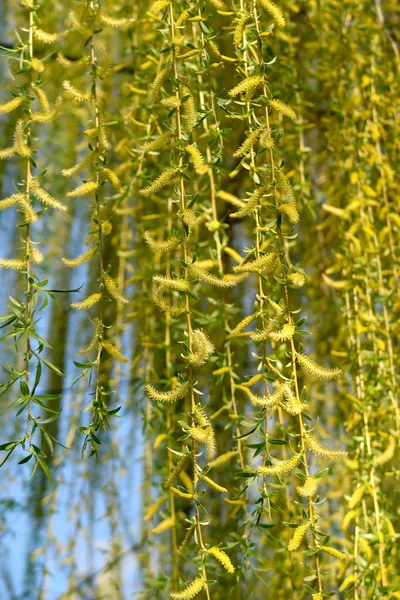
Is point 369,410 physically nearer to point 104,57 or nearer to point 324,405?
point 324,405

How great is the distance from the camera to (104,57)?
0.86 meters

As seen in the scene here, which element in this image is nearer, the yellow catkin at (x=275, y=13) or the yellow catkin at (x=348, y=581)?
the yellow catkin at (x=275, y=13)

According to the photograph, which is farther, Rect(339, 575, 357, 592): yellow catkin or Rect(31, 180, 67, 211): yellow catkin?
Rect(339, 575, 357, 592): yellow catkin

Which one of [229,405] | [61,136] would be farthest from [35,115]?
[61,136]

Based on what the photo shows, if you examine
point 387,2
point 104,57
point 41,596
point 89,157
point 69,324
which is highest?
point 387,2

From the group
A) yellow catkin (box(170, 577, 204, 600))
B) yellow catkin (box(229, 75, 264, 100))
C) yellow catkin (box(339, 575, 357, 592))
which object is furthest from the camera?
yellow catkin (box(339, 575, 357, 592))

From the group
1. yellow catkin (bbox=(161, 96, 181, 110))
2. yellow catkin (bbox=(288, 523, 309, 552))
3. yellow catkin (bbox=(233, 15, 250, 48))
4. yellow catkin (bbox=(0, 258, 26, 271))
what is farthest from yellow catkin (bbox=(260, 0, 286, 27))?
yellow catkin (bbox=(288, 523, 309, 552))

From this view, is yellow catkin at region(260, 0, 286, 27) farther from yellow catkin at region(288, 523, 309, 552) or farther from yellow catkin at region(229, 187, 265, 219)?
yellow catkin at region(288, 523, 309, 552)

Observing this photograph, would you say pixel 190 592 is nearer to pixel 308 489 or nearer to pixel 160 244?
pixel 308 489

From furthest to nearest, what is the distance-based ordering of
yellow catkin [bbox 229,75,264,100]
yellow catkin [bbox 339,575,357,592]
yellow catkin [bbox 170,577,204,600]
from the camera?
yellow catkin [bbox 339,575,357,592]
yellow catkin [bbox 229,75,264,100]
yellow catkin [bbox 170,577,204,600]

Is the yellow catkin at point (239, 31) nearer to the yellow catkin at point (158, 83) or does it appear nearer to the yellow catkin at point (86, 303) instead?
the yellow catkin at point (158, 83)

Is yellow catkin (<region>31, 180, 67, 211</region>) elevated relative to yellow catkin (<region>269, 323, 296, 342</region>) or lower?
elevated

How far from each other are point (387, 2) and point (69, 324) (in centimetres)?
111

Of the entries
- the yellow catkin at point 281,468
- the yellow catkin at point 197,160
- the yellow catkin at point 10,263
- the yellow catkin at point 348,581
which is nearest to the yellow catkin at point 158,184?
Answer: the yellow catkin at point 197,160
